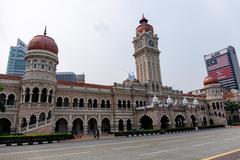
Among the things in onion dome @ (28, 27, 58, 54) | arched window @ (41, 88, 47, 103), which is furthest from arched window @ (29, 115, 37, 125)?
onion dome @ (28, 27, 58, 54)

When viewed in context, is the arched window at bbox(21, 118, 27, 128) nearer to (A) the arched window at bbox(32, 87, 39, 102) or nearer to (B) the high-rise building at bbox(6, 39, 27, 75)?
(A) the arched window at bbox(32, 87, 39, 102)

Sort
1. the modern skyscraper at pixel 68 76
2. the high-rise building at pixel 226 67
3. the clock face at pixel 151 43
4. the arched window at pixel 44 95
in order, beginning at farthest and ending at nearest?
the high-rise building at pixel 226 67 → the modern skyscraper at pixel 68 76 → the clock face at pixel 151 43 → the arched window at pixel 44 95

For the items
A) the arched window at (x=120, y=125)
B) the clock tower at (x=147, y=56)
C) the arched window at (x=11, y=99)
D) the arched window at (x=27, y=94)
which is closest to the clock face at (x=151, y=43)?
the clock tower at (x=147, y=56)

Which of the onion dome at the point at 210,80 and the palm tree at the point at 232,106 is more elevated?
the onion dome at the point at 210,80

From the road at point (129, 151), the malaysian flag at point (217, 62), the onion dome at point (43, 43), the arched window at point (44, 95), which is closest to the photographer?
the road at point (129, 151)

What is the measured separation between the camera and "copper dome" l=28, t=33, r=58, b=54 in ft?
101

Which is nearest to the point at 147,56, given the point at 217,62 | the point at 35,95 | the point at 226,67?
the point at 35,95

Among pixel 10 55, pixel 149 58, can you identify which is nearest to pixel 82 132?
pixel 149 58

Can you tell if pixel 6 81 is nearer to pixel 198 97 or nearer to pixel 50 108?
pixel 50 108

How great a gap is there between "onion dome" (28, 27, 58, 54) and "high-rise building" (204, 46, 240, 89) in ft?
372

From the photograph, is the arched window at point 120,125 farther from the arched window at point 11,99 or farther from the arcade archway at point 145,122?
the arched window at point 11,99

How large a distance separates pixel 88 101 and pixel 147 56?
19.1 metres

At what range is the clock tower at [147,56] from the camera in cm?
4472

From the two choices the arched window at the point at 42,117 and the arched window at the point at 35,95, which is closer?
the arched window at the point at 42,117
